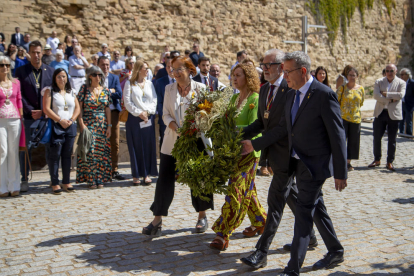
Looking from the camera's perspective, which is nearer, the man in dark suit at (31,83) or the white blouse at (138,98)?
the white blouse at (138,98)

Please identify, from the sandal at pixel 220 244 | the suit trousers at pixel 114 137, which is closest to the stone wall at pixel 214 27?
the suit trousers at pixel 114 137

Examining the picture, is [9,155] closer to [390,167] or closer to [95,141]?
[95,141]

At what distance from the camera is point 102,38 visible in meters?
17.6

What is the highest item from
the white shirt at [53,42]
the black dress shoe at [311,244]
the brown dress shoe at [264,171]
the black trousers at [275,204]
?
the white shirt at [53,42]

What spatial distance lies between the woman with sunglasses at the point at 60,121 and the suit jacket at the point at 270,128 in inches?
Result: 159

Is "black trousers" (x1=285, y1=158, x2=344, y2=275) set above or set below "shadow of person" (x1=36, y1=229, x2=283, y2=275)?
above

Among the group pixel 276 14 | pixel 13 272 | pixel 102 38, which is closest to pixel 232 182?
pixel 13 272

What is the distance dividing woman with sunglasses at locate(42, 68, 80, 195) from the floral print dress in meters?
0.34

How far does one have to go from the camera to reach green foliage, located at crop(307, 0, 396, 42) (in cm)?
2503

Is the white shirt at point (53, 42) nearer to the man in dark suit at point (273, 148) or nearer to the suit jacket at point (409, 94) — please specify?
the suit jacket at point (409, 94)

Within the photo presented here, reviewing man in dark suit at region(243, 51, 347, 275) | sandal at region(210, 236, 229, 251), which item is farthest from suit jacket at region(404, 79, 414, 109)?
sandal at region(210, 236, 229, 251)

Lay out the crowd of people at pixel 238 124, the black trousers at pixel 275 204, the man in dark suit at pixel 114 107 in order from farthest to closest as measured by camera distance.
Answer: the man in dark suit at pixel 114 107
the black trousers at pixel 275 204
the crowd of people at pixel 238 124

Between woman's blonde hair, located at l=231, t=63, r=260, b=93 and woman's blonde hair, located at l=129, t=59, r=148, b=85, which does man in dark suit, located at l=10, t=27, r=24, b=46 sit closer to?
woman's blonde hair, located at l=129, t=59, r=148, b=85

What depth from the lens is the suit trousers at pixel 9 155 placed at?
7.40 metres
